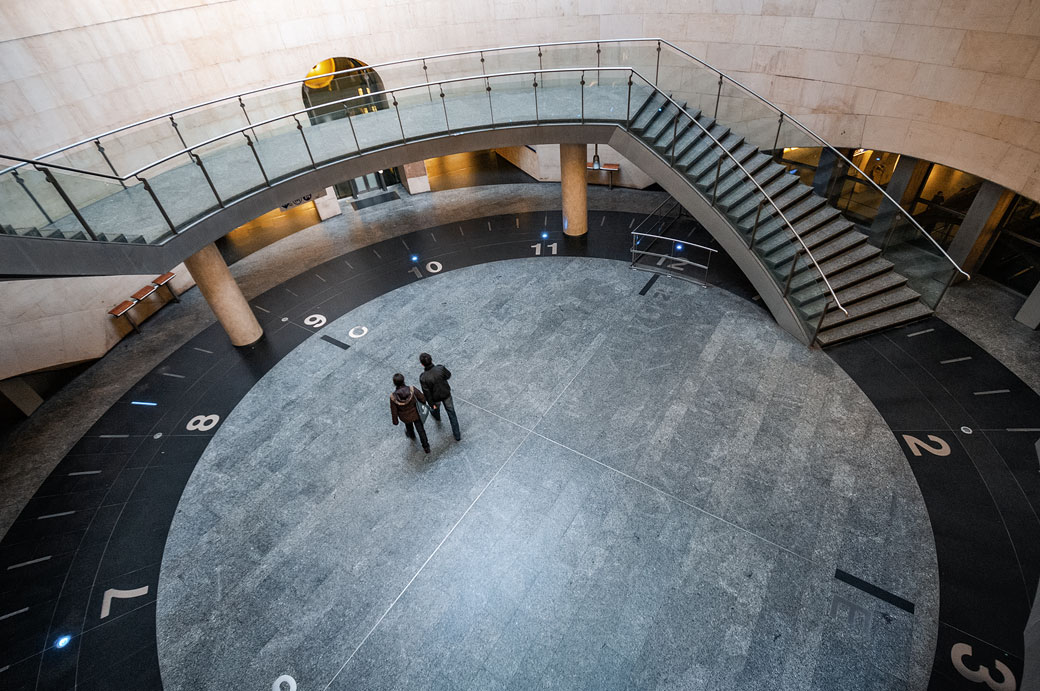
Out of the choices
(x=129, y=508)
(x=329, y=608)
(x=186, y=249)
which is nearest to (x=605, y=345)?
(x=329, y=608)

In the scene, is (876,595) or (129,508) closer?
(876,595)

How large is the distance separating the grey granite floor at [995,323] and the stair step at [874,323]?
2.71 ft

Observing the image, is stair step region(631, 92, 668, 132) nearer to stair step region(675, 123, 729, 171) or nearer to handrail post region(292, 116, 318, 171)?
stair step region(675, 123, 729, 171)

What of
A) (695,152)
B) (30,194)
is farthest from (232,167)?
(695,152)

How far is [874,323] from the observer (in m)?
9.20

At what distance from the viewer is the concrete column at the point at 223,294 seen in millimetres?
9312

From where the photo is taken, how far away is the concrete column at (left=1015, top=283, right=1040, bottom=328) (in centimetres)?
910

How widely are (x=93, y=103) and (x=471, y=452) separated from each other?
35.8 feet

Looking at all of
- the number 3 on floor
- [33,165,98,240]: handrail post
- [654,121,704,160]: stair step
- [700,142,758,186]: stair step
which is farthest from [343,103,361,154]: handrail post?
the number 3 on floor

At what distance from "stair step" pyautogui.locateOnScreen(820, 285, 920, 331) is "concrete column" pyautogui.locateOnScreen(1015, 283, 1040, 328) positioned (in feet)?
6.73

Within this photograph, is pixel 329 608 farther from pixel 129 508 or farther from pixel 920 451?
pixel 920 451

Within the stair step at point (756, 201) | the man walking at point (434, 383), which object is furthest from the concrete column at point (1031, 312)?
the man walking at point (434, 383)

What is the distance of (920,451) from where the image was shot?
24.3 ft

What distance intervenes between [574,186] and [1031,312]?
9453mm
